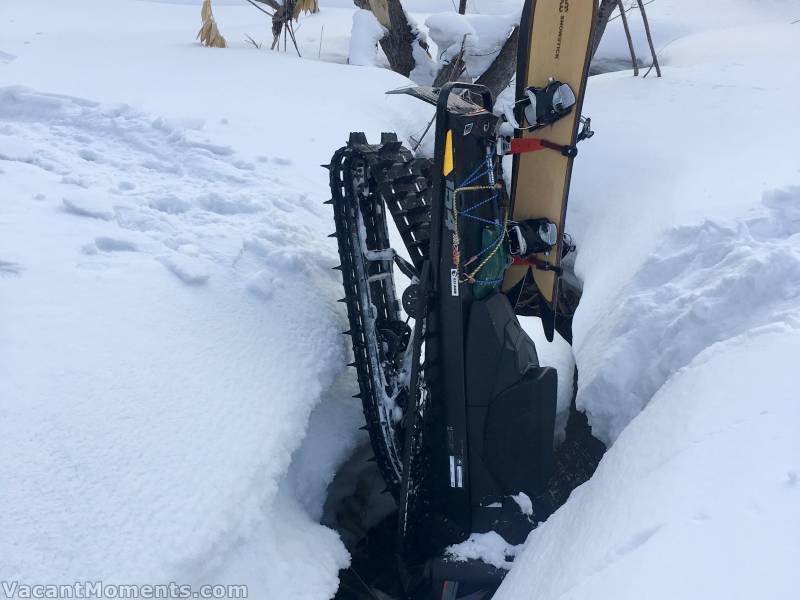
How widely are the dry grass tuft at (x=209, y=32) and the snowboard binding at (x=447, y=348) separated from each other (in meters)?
4.21

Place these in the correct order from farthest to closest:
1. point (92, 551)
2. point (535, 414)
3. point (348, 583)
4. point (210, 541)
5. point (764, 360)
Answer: point (348, 583), point (535, 414), point (764, 360), point (210, 541), point (92, 551)

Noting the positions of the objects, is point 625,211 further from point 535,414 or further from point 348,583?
point 348,583

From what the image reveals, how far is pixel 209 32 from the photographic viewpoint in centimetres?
680

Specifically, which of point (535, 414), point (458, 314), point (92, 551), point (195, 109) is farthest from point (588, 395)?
point (195, 109)

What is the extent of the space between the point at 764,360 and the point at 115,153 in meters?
3.50

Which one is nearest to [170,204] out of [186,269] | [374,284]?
[186,269]

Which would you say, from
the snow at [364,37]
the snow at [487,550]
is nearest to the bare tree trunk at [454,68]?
the snow at [364,37]

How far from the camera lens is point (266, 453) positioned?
266 centimetres

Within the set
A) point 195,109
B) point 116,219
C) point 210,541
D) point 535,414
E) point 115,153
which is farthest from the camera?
point 195,109

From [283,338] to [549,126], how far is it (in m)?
1.58

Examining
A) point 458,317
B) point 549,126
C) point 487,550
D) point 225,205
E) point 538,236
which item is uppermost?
point 549,126

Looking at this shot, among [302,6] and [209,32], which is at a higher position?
[302,6]

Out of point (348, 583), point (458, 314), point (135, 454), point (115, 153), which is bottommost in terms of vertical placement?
point (348, 583)

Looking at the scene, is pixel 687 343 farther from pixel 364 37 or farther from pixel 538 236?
pixel 364 37
